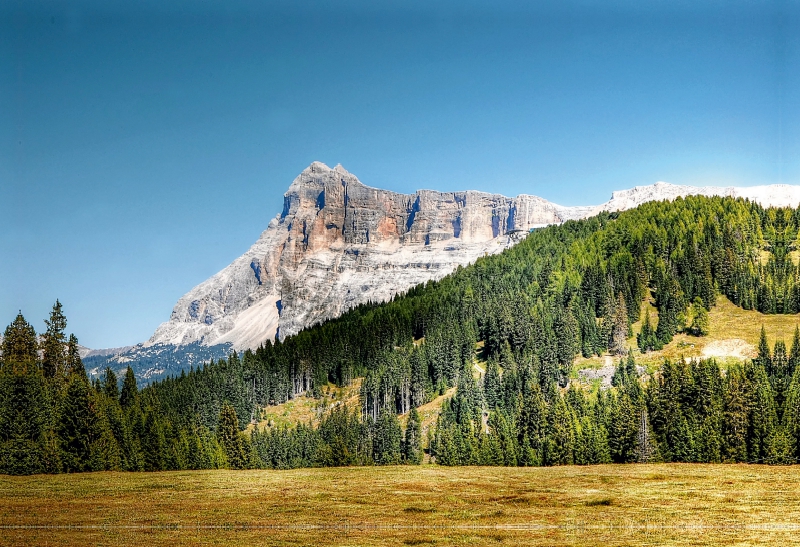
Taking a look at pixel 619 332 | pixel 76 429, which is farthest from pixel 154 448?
pixel 619 332

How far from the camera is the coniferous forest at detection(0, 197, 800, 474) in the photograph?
293 ft

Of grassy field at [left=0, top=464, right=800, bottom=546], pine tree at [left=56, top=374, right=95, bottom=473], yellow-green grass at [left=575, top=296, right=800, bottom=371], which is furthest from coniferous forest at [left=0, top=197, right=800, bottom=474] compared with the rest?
grassy field at [left=0, top=464, right=800, bottom=546]

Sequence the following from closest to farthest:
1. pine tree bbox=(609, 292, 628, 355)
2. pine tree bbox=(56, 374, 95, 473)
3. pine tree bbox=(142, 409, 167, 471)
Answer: pine tree bbox=(56, 374, 95, 473) → pine tree bbox=(142, 409, 167, 471) → pine tree bbox=(609, 292, 628, 355)

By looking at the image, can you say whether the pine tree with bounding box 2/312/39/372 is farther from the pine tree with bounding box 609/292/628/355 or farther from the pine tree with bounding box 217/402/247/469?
the pine tree with bounding box 609/292/628/355

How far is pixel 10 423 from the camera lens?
274 ft

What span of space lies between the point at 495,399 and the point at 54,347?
86.5m

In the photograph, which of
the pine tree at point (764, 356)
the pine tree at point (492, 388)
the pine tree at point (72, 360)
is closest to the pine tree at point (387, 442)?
the pine tree at point (492, 388)

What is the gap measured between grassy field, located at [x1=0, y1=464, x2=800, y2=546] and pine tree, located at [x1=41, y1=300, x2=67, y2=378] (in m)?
40.9

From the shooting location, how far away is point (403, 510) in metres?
47.6

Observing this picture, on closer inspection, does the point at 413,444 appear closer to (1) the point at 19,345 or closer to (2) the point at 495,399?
(2) the point at 495,399

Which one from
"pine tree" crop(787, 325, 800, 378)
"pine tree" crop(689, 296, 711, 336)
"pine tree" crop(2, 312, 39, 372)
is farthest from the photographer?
"pine tree" crop(689, 296, 711, 336)

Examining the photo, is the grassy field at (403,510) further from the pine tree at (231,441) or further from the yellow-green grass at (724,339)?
the yellow-green grass at (724,339)

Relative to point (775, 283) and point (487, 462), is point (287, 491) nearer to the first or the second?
point (487, 462)

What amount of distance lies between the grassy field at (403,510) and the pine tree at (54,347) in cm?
4090
